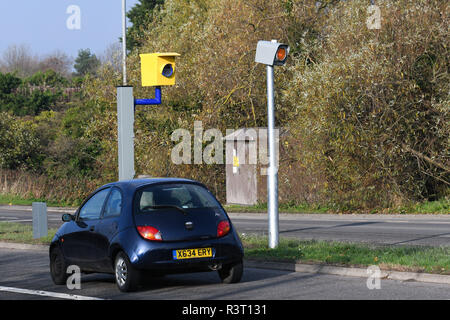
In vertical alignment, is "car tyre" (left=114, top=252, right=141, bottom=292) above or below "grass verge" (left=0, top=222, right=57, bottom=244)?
above

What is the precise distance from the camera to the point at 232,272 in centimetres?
1043

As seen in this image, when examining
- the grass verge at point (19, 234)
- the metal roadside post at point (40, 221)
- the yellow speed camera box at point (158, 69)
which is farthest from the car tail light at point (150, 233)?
the metal roadside post at point (40, 221)

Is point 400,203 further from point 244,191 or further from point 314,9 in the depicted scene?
point 314,9

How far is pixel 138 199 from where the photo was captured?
10.3 m

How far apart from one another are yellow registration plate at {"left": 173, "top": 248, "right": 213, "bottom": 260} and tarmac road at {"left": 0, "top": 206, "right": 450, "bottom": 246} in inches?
242

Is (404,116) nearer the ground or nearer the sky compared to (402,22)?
nearer the ground

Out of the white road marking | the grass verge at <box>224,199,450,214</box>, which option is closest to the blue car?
the white road marking

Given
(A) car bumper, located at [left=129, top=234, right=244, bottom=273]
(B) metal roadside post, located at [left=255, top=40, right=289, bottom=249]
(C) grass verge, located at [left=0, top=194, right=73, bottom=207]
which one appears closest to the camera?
(A) car bumper, located at [left=129, top=234, right=244, bottom=273]

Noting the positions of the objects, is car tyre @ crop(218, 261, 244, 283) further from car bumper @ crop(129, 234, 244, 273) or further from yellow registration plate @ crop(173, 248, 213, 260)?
yellow registration plate @ crop(173, 248, 213, 260)

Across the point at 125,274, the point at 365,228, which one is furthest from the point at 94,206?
the point at 365,228

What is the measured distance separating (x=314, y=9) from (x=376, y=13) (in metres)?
6.99

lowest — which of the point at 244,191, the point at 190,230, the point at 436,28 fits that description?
the point at 244,191

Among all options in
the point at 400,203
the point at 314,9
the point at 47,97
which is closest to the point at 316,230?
the point at 400,203

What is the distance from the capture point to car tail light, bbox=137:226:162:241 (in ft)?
32.2
